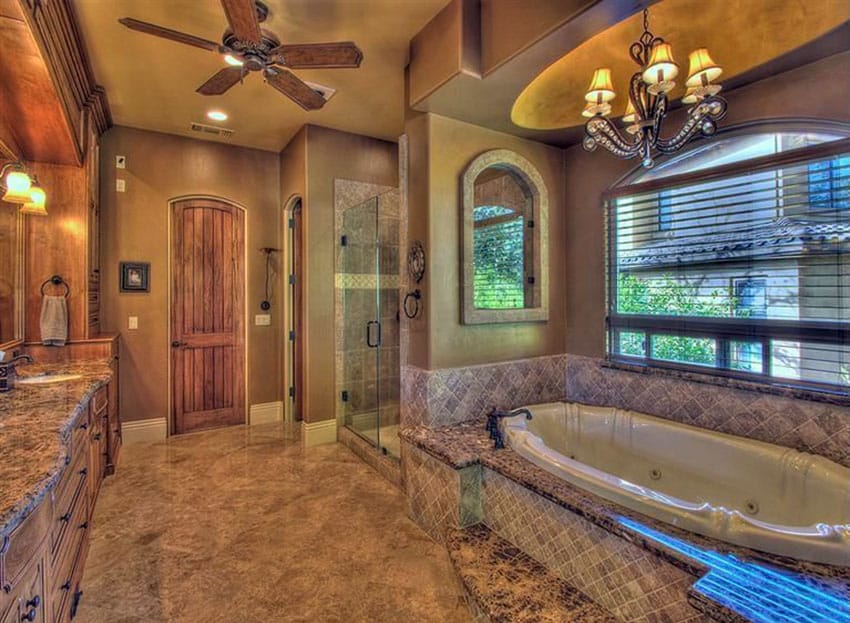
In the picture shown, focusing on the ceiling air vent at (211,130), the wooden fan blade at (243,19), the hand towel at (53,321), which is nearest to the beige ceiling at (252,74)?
the ceiling air vent at (211,130)

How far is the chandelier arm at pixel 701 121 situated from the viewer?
190 cm

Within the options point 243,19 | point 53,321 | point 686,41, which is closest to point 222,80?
point 243,19

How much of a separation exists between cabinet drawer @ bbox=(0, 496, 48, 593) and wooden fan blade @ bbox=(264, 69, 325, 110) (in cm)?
224

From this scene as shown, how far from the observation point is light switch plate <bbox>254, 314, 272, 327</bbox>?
15.3 ft

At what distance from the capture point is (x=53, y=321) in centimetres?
295

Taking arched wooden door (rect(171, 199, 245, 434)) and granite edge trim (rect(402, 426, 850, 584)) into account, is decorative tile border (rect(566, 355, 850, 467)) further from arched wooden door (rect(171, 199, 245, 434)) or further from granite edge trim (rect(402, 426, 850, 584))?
arched wooden door (rect(171, 199, 245, 434))

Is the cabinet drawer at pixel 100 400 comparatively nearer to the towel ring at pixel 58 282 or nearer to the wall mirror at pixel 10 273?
the wall mirror at pixel 10 273

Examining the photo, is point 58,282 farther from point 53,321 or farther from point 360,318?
point 360,318

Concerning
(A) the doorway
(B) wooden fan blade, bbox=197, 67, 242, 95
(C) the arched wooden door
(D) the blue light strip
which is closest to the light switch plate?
(C) the arched wooden door

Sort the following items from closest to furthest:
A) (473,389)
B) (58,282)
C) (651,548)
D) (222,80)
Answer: (651,548) < (222,80) < (473,389) < (58,282)

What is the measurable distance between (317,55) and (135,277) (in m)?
3.02

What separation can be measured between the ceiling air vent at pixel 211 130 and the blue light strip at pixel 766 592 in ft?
15.1

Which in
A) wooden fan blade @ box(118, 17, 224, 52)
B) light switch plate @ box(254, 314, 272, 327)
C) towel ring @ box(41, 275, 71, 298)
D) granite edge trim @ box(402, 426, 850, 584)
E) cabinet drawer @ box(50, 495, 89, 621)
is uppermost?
wooden fan blade @ box(118, 17, 224, 52)

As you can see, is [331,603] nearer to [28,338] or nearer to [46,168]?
[28,338]
